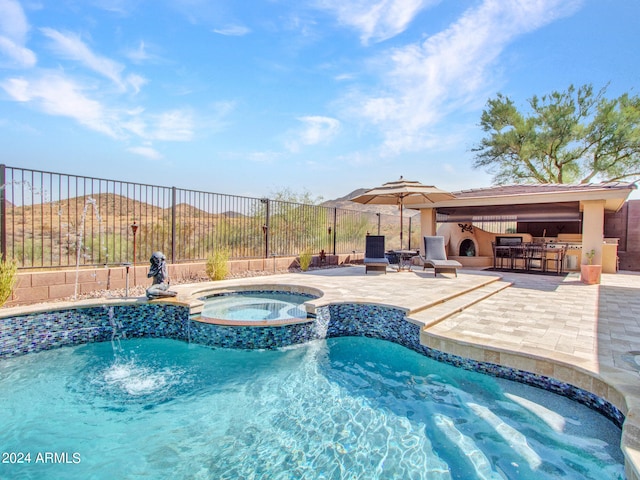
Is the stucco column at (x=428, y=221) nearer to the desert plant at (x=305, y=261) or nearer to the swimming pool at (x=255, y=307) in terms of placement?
the desert plant at (x=305, y=261)

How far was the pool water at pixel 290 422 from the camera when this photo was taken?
242 centimetres

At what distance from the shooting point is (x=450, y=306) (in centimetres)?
539

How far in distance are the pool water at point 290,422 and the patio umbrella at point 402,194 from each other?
579cm

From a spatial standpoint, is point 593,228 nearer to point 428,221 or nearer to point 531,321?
point 428,221

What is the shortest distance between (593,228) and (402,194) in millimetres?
5550

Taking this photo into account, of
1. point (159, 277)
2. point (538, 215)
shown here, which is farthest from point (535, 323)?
point (538, 215)

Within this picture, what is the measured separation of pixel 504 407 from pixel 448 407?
0.51 meters

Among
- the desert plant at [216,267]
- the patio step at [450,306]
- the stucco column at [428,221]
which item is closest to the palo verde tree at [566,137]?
the stucco column at [428,221]

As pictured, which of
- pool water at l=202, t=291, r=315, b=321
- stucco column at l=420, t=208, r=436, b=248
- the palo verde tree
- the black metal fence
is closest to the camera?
pool water at l=202, t=291, r=315, b=321

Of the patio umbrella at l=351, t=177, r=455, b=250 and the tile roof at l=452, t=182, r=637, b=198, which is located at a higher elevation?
the tile roof at l=452, t=182, r=637, b=198

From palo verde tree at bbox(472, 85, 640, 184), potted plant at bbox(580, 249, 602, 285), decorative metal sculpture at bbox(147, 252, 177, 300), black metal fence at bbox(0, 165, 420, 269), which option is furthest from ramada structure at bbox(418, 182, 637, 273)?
decorative metal sculpture at bbox(147, 252, 177, 300)

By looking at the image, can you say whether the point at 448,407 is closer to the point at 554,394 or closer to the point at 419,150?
the point at 554,394

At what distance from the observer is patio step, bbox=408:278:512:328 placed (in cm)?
456

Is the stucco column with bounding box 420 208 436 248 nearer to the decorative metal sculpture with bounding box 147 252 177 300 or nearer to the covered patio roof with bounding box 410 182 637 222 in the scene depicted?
the covered patio roof with bounding box 410 182 637 222
